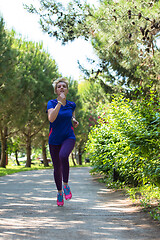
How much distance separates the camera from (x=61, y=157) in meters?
4.68

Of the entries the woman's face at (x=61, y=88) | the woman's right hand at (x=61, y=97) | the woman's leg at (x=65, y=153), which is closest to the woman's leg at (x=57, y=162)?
the woman's leg at (x=65, y=153)

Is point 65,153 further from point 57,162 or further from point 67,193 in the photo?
point 67,193

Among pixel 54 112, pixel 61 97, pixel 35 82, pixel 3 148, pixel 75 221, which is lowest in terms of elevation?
pixel 75 221

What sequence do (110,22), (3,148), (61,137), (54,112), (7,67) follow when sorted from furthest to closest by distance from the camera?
(3,148) < (7,67) < (110,22) < (61,137) < (54,112)

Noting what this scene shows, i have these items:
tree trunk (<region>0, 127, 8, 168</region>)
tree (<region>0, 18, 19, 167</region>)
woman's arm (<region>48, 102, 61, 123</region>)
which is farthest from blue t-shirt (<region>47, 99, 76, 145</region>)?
tree trunk (<region>0, 127, 8, 168</region>)

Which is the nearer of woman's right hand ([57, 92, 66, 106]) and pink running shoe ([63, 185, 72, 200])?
woman's right hand ([57, 92, 66, 106])

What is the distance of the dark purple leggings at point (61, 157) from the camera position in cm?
468

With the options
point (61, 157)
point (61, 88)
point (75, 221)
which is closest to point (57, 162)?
point (61, 157)

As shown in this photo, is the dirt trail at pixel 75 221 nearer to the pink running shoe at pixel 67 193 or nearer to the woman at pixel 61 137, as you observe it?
Result: the pink running shoe at pixel 67 193

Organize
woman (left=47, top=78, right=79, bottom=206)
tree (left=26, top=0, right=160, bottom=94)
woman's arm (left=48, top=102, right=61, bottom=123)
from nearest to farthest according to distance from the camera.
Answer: woman's arm (left=48, top=102, right=61, bottom=123) → woman (left=47, top=78, right=79, bottom=206) → tree (left=26, top=0, right=160, bottom=94)

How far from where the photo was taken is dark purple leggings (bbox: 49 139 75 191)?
4676 millimetres

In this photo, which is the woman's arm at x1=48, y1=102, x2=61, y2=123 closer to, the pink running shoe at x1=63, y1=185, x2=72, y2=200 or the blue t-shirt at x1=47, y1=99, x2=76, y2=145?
the blue t-shirt at x1=47, y1=99, x2=76, y2=145

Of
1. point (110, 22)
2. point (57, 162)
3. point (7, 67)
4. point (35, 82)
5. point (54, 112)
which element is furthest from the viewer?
point (35, 82)

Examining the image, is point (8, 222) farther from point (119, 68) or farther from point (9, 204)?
point (119, 68)
